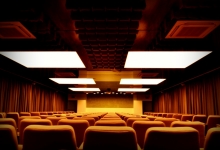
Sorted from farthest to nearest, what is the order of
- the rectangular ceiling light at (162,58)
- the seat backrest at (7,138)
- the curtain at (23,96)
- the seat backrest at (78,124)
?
the curtain at (23,96) → the rectangular ceiling light at (162,58) → the seat backrest at (78,124) → the seat backrest at (7,138)

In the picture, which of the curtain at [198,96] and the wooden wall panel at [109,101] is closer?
the curtain at [198,96]

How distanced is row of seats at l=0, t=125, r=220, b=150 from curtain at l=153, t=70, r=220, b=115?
24.9 feet

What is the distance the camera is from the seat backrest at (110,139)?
152 cm

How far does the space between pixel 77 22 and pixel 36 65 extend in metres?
2.81

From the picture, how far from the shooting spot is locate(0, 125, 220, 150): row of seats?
4.99ft

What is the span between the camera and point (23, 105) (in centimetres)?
1134

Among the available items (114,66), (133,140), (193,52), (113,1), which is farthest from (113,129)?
(114,66)

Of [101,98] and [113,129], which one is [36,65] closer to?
[113,129]

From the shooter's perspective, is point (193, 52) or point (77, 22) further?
point (193, 52)

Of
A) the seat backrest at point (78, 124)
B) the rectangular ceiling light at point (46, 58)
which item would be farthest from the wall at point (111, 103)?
the seat backrest at point (78, 124)

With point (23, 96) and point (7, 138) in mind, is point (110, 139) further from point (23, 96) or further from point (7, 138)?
point (23, 96)

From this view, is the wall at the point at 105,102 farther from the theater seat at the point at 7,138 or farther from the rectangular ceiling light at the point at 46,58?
the theater seat at the point at 7,138

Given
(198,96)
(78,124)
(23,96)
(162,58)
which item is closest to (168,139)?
(78,124)

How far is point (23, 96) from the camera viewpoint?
37.7ft
